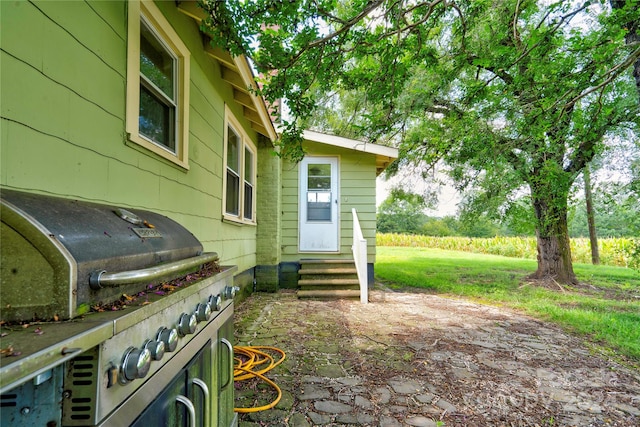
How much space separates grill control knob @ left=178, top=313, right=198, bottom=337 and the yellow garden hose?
1464 millimetres

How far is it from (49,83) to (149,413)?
1558mm

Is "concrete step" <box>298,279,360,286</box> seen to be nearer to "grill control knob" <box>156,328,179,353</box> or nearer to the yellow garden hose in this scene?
the yellow garden hose

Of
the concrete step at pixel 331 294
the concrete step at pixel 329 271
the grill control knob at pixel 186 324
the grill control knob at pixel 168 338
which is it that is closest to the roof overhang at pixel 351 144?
the concrete step at pixel 329 271

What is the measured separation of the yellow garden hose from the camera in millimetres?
2435

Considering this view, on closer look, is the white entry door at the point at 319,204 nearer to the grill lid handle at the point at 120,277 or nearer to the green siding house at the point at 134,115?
the green siding house at the point at 134,115

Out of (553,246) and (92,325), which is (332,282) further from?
(553,246)

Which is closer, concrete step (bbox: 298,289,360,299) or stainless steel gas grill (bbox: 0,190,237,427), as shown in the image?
stainless steel gas grill (bbox: 0,190,237,427)

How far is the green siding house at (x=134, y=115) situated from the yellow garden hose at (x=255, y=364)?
4.39 feet

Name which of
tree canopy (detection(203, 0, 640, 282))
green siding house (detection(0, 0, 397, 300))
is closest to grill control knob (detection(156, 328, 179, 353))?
green siding house (detection(0, 0, 397, 300))

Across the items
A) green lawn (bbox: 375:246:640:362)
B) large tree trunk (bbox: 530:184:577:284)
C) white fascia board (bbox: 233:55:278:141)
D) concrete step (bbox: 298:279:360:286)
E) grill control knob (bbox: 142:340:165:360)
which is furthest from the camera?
large tree trunk (bbox: 530:184:577:284)

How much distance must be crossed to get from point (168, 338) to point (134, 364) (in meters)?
0.18

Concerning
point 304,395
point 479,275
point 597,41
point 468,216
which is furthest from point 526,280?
point 304,395

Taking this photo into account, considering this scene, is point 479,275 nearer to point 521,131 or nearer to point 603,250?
point 521,131

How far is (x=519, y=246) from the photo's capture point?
16.3m
